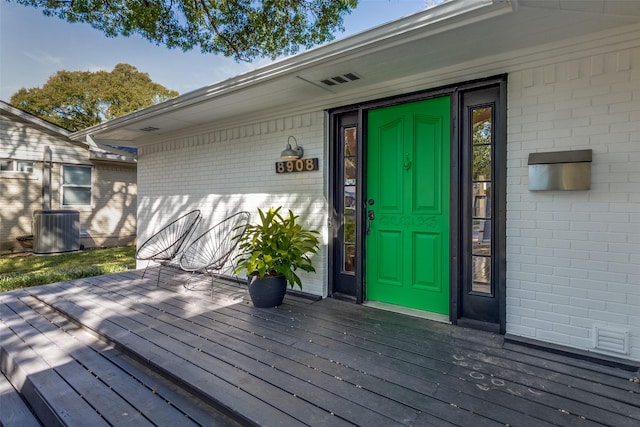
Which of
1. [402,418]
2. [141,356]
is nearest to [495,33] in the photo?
[402,418]

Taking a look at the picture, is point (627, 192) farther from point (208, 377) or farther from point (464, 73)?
point (208, 377)

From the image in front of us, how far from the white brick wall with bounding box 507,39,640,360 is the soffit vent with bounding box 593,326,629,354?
31 millimetres

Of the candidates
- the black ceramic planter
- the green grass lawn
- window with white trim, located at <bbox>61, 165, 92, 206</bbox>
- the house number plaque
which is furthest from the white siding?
window with white trim, located at <bbox>61, 165, 92, 206</bbox>

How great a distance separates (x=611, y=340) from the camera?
215 cm

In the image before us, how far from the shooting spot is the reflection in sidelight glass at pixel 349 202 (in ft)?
11.3

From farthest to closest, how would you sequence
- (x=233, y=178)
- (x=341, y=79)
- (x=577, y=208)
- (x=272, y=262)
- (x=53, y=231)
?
(x=53, y=231), (x=233, y=178), (x=272, y=262), (x=341, y=79), (x=577, y=208)

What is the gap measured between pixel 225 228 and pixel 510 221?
3.35 meters

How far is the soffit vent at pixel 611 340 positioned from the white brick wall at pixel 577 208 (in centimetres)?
3

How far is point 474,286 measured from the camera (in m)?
2.74

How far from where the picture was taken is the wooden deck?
1.68m

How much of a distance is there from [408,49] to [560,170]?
1313 millimetres

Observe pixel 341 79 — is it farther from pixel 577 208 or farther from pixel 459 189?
pixel 577 208

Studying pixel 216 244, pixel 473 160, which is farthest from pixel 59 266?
pixel 473 160

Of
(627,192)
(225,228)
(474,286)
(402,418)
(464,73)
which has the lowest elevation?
(402,418)
